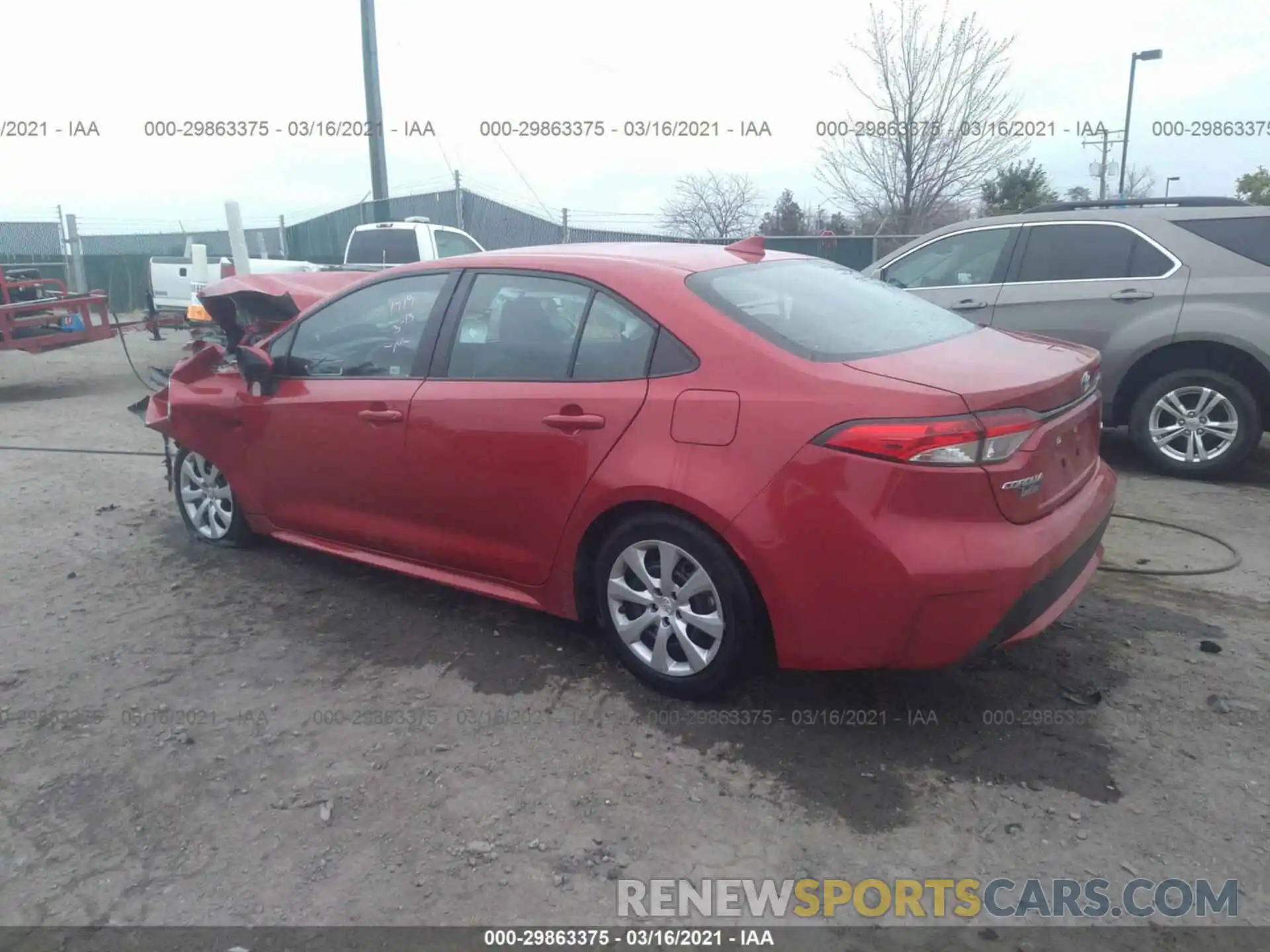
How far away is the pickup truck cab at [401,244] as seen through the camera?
12656 mm

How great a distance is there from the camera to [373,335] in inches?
170

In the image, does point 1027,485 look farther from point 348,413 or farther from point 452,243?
point 452,243

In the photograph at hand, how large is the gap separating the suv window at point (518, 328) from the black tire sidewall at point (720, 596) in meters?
0.67

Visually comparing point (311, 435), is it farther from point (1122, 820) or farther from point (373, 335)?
point (1122, 820)

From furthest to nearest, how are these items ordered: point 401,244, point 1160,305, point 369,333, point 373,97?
1. point 373,97
2. point 401,244
3. point 1160,305
4. point 369,333

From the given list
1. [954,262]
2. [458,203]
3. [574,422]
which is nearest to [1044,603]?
[574,422]

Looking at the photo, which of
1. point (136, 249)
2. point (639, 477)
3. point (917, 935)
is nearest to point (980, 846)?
point (917, 935)

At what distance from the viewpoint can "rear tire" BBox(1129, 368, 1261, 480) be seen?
6051mm

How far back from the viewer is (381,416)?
13.4 ft

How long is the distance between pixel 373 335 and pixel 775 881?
9.32ft

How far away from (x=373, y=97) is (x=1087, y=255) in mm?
12321

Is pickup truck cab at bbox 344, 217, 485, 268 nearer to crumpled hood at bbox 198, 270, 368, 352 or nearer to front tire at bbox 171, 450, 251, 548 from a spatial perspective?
crumpled hood at bbox 198, 270, 368, 352

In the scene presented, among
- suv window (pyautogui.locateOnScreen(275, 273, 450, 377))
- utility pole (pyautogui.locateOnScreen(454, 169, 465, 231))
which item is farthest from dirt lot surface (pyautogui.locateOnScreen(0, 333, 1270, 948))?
utility pole (pyautogui.locateOnScreen(454, 169, 465, 231))

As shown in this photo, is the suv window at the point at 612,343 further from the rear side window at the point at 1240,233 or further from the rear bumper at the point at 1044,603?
the rear side window at the point at 1240,233
